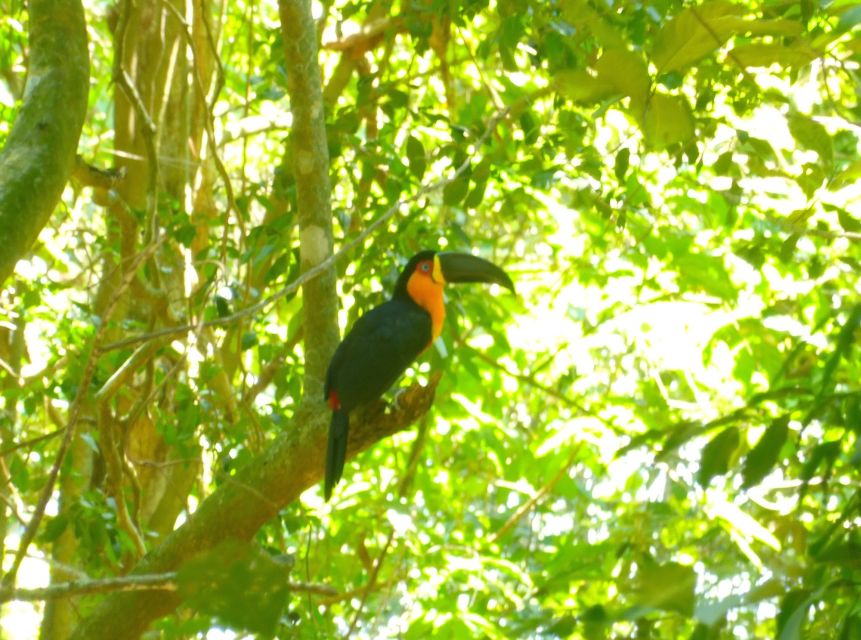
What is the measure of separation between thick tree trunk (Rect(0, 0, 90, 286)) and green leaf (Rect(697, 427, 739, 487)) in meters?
1.33

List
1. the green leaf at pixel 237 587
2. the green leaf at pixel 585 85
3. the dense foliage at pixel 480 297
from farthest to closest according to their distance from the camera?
1. the dense foliage at pixel 480 297
2. the green leaf at pixel 585 85
3. the green leaf at pixel 237 587

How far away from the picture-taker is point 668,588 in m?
0.96

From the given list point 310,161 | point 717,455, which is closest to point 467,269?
point 310,161

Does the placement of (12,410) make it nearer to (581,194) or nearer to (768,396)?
(581,194)

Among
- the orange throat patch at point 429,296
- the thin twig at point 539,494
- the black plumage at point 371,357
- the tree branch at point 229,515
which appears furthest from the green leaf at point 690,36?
the thin twig at point 539,494

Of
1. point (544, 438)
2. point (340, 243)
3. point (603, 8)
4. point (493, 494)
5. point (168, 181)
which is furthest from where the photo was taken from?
point (493, 494)

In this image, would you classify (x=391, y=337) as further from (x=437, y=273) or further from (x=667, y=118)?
(x=667, y=118)

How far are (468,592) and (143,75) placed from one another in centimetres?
275

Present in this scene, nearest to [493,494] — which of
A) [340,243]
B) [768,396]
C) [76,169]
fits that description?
[340,243]

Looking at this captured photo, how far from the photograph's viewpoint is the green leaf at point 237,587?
1.04 metres

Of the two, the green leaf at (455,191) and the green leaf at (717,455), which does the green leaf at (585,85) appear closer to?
the green leaf at (717,455)

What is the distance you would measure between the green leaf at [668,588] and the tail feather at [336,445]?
6.42ft

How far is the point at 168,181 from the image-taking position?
5.20 metres

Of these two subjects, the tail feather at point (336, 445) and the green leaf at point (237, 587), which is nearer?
the green leaf at point (237, 587)
